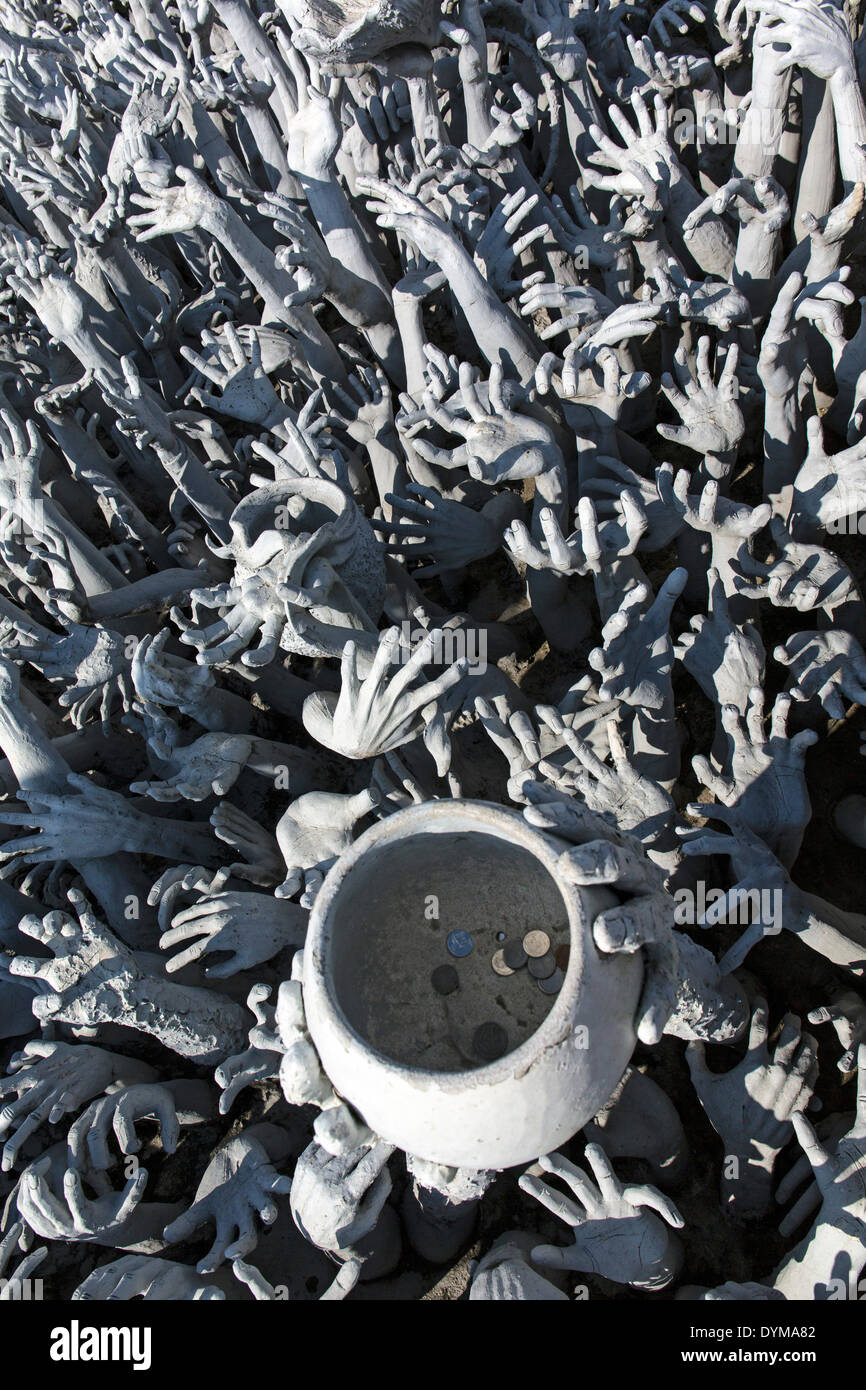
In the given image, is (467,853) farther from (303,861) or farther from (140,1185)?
(140,1185)

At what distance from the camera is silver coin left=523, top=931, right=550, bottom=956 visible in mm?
2607

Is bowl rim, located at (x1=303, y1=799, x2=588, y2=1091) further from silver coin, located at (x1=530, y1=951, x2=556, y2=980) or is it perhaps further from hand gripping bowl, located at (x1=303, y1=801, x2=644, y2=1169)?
silver coin, located at (x1=530, y1=951, x2=556, y2=980)

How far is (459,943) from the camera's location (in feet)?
8.50

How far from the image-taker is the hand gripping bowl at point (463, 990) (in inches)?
76.4

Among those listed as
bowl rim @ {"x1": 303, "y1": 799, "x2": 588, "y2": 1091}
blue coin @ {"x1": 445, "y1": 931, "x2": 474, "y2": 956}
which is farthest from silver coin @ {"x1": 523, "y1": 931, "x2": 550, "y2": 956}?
bowl rim @ {"x1": 303, "y1": 799, "x2": 588, "y2": 1091}

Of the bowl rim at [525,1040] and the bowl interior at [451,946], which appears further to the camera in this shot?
the bowl interior at [451,946]

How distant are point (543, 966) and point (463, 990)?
0.82 ft

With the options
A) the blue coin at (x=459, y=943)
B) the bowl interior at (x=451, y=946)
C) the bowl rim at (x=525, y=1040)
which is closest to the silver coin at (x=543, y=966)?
the bowl interior at (x=451, y=946)

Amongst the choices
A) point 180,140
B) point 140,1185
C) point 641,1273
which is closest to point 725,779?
point 641,1273

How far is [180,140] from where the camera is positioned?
19.2 feet

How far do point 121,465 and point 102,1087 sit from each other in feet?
12.3

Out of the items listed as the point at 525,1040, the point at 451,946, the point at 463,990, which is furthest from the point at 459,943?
the point at 525,1040

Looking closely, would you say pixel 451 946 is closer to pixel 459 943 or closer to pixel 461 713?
pixel 459 943

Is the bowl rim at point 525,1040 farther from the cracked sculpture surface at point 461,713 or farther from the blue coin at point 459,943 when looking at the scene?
the blue coin at point 459,943
